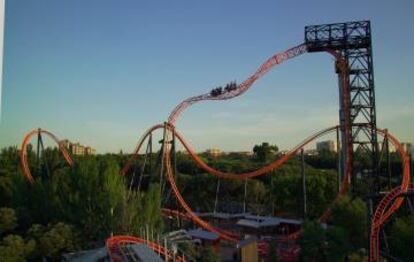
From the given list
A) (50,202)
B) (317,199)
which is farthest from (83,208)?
(317,199)

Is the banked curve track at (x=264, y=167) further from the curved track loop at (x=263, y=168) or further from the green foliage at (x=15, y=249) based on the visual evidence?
the green foliage at (x=15, y=249)

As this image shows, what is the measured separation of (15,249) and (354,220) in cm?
952

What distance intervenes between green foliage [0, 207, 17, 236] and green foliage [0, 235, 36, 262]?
243 centimetres

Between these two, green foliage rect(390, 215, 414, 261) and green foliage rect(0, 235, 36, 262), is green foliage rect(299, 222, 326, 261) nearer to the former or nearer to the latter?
green foliage rect(390, 215, 414, 261)

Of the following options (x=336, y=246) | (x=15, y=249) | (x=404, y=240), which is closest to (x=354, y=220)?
(x=336, y=246)

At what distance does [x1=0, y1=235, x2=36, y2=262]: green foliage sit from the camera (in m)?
11.7

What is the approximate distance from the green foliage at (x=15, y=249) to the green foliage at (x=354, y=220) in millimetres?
8957

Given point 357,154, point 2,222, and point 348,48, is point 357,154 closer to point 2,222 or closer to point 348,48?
point 348,48

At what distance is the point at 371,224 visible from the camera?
10.1 m

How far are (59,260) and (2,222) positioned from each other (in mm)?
3104

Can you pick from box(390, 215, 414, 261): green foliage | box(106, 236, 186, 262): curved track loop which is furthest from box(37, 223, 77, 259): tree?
box(390, 215, 414, 261): green foliage

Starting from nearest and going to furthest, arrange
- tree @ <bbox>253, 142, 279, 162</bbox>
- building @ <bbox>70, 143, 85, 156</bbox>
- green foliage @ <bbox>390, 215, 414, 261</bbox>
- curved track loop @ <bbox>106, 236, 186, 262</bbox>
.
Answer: curved track loop @ <bbox>106, 236, 186, 262</bbox> < green foliage @ <bbox>390, 215, 414, 261</bbox> < building @ <bbox>70, 143, 85, 156</bbox> < tree @ <bbox>253, 142, 279, 162</bbox>

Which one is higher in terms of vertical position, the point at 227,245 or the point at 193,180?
the point at 193,180

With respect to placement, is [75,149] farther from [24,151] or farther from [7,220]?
[7,220]
